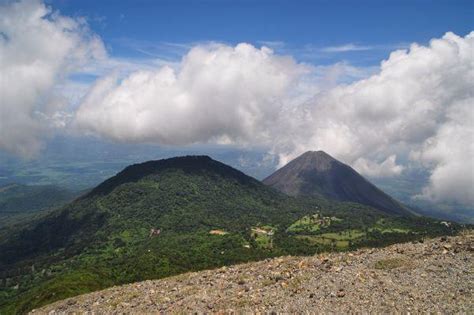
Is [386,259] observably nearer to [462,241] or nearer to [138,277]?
[462,241]

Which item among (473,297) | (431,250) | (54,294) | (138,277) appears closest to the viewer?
(473,297)

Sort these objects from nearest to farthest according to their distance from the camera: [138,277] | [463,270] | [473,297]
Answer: [473,297], [463,270], [138,277]

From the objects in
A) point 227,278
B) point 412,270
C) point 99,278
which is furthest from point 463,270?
point 99,278

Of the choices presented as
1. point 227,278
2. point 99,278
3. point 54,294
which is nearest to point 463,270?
point 227,278

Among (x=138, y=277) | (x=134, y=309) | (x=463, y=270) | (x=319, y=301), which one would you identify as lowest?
(x=138, y=277)

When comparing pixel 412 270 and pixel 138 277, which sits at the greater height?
pixel 412 270

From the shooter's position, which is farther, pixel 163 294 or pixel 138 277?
pixel 138 277
